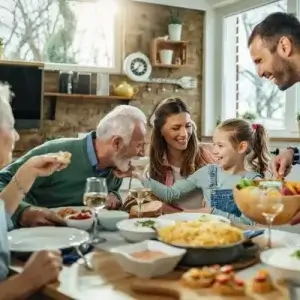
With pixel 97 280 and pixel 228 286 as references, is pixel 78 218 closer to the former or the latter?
pixel 97 280

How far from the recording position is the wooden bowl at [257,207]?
1542 mm

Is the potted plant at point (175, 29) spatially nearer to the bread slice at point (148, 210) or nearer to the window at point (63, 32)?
the window at point (63, 32)

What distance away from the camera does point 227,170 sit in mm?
2639

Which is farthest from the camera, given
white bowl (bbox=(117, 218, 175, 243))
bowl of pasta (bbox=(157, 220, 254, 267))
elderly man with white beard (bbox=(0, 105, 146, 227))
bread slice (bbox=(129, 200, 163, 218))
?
elderly man with white beard (bbox=(0, 105, 146, 227))

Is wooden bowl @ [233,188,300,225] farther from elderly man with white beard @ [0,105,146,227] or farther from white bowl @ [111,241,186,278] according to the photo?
elderly man with white beard @ [0,105,146,227]

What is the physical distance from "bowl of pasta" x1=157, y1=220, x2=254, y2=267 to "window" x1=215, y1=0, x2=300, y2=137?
3.54 m

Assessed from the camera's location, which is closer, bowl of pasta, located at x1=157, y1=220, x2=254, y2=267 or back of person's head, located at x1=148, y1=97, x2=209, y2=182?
bowl of pasta, located at x1=157, y1=220, x2=254, y2=267

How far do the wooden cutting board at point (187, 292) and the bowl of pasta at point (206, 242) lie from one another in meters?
0.15

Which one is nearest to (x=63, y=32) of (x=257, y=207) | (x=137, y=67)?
(x=137, y=67)

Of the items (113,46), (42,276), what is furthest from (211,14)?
(42,276)

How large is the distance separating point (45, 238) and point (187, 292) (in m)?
0.61

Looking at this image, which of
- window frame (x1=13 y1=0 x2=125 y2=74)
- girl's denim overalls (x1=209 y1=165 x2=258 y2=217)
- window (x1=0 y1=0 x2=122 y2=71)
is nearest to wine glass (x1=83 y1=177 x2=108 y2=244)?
girl's denim overalls (x1=209 y1=165 x2=258 y2=217)

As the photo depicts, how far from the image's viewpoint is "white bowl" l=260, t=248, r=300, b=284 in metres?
1.18

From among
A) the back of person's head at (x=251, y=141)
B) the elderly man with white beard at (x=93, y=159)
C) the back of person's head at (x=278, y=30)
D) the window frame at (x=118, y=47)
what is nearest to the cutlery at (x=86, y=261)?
the elderly man with white beard at (x=93, y=159)
